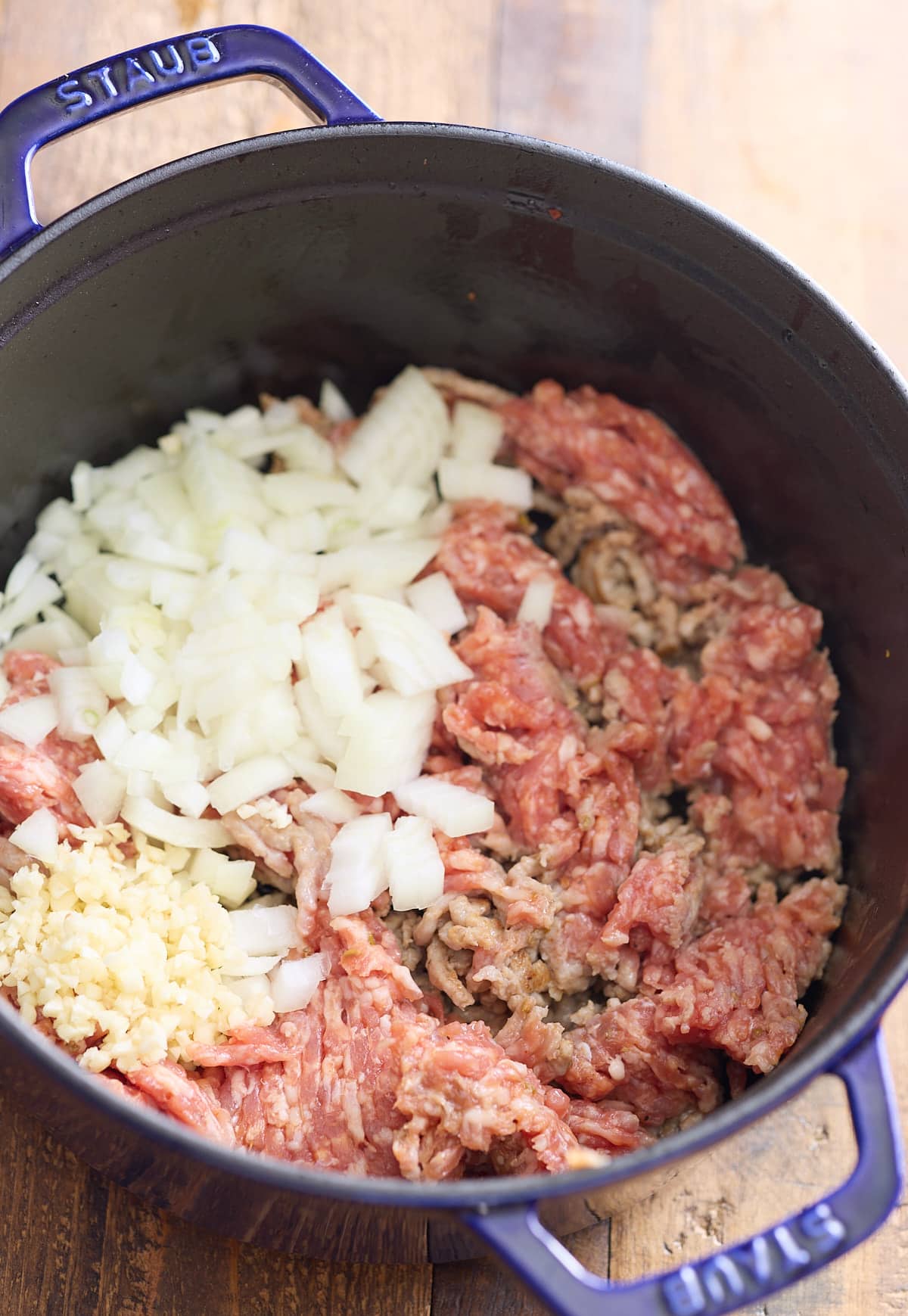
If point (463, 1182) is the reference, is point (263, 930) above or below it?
below

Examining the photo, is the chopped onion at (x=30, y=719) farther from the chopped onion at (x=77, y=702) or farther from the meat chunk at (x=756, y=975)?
the meat chunk at (x=756, y=975)

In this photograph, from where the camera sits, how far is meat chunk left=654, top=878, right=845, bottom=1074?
88.8 inches

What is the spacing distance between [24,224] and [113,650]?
85 cm

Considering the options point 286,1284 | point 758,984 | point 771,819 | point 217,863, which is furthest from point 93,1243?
point 771,819

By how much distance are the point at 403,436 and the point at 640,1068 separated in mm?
1525

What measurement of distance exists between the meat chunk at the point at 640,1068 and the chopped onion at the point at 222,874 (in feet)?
2.39

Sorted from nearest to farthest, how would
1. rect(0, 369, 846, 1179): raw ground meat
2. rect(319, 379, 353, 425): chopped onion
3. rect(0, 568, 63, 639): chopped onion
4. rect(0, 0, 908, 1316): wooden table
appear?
rect(0, 369, 846, 1179): raw ground meat, rect(0, 568, 63, 639): chopped onion, rect(319, 379, 353, 425): chopped onion, rect(0, 0, 908, 1316): wooden table

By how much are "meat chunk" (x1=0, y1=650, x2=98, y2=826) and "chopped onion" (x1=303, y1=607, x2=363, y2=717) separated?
49cm

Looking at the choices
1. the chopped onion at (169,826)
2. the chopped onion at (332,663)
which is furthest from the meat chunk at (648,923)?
the chopped onion at (169,826)

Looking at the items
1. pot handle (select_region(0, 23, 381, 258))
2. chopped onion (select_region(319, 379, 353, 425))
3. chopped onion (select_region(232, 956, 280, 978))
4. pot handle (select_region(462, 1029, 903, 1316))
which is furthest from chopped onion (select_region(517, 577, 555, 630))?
pot handle (select_region(462, 1029, 903, 1316))

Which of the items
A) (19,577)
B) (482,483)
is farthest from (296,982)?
(482,483)

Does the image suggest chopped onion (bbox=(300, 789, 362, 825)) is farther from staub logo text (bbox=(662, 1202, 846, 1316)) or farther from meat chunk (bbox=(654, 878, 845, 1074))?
staub logo text (bbox=(662, 1202, 846, 1316))

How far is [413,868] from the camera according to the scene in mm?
2385

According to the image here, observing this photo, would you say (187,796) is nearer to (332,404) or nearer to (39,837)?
(39,837)
